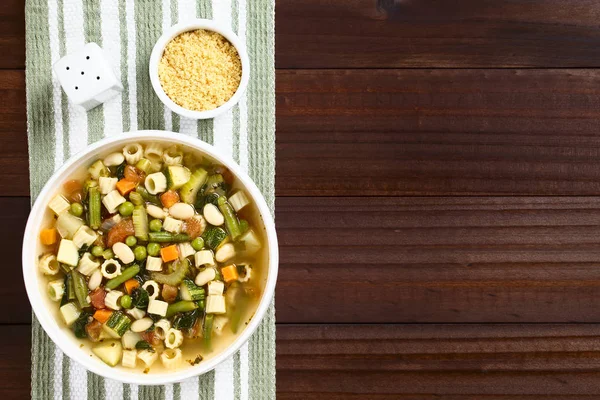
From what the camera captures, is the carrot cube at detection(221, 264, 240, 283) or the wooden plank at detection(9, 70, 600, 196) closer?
the carrot cube at detection(221, 264, 240, 283)

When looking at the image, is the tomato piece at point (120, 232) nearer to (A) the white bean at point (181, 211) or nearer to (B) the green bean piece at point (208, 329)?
(A) the white bean at point (181, 211)

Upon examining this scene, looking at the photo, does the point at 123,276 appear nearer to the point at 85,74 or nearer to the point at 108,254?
the point at 108,254

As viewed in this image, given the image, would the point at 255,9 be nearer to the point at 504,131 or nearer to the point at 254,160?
the point at 254,160

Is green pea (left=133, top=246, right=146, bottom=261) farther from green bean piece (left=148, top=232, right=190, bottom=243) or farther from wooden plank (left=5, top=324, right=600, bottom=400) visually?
wooden plank (left=5, top=324, right=600, bottom=400)

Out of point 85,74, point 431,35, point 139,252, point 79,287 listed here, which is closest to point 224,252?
point 139,252

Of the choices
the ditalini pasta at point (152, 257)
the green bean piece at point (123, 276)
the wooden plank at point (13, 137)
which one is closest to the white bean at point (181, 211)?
the ditalini pasta at point (152, 257)

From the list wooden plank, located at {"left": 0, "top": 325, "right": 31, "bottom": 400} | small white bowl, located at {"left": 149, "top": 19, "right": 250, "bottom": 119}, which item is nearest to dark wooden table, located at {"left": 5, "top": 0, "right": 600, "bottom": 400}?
wooden plank, located at {"left": 0, "top": 325, "right": 31, "bottom": 400}
